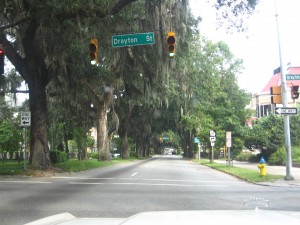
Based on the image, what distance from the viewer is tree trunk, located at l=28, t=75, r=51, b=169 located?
23188 millimetres

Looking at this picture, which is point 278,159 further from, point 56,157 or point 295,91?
point 295,91

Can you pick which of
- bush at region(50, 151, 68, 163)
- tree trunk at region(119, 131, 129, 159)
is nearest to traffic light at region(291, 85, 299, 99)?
bush at region(50, 151, 68, 163)

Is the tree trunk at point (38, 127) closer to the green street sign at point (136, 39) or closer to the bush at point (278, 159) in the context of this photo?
the green street sign at point (136, 39)

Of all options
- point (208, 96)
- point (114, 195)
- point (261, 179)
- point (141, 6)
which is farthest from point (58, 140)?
point (114, 195)

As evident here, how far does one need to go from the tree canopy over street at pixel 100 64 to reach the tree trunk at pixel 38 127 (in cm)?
5

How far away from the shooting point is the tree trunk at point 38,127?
23.2m

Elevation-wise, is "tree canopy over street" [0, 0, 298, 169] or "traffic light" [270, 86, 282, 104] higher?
"tree canopy over street" [0, 0, 298, 169]

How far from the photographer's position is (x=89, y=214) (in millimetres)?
10211

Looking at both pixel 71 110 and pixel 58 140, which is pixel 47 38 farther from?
pixel 58 140

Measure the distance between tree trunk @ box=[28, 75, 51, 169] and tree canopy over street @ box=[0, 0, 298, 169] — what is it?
52mm

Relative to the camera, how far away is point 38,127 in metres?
23.7

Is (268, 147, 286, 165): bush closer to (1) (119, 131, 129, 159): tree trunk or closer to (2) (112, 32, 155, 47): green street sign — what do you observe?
(1) (119, 131, 129, 159): tree trunk

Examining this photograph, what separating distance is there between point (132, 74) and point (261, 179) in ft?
42.2

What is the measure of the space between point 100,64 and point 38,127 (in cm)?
841
